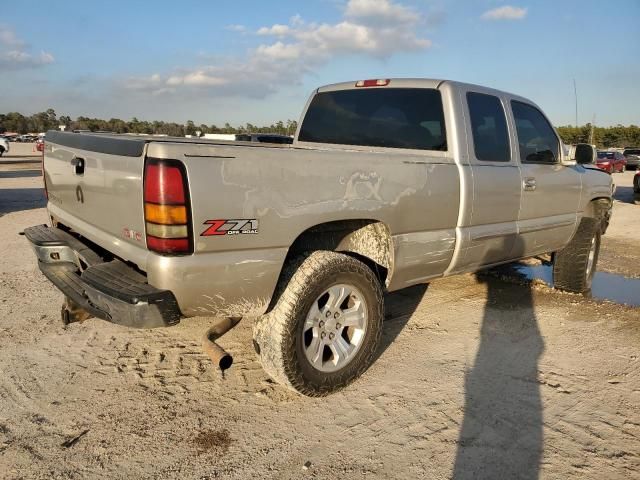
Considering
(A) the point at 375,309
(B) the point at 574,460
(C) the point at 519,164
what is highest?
(C) the point at 519,164

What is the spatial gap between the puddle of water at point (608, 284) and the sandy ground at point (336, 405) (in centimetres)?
93

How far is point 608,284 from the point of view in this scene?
245 inches

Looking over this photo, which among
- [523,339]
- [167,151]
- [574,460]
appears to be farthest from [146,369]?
[523,339]

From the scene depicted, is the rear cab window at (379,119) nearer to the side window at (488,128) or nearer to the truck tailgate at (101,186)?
the side window at (488,128)

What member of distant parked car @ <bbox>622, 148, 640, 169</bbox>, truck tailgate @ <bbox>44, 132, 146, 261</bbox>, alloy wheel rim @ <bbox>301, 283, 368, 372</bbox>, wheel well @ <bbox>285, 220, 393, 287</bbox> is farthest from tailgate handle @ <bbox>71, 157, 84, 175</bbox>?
distant parked car @ <bbox>622, 148, 640, 169</bbox>

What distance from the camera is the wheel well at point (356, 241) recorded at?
320cm

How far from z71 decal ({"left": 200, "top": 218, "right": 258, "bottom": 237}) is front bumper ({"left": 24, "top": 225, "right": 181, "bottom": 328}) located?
38 centimetres

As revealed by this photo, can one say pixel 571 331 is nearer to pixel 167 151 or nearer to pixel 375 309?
pixel 375 309

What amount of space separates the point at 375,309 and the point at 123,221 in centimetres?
168

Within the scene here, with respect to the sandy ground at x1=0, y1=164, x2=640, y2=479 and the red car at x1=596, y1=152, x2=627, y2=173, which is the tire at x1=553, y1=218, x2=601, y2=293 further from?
the red car at x1=596, y1=152, x2=627, y2=173

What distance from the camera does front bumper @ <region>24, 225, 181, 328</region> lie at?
8.05 ft

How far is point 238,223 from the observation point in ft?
8.38

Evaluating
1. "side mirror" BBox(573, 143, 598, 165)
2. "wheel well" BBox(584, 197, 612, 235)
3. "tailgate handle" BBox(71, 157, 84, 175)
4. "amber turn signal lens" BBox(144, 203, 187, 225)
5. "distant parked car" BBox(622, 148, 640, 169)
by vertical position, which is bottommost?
"wheel well" BBox(584, 197, 612, 235)

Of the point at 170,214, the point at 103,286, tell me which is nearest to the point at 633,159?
the point at 170,214
